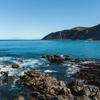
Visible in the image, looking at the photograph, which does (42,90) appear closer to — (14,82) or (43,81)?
(43,81)

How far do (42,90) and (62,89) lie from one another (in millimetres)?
3840

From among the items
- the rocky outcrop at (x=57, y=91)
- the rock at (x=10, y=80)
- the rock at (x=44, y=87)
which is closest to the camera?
the rocky outcrop at (x=57, y=91)

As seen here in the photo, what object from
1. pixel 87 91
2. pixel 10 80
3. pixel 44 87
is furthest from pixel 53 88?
pixel 10 80

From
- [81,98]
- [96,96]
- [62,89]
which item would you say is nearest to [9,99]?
[62,89]

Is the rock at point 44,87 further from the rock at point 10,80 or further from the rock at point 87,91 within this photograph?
the rock at point 87,91

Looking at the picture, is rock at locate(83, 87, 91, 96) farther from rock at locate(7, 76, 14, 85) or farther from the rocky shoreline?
rock at locate(7, 76, 14, 85)

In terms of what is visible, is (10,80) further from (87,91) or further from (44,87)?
(87,91)

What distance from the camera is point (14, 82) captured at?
149 ft

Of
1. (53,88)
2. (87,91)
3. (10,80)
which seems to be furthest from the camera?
(10,80)

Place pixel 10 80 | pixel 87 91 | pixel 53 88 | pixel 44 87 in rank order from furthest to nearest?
1. pixel 10 80
2. pixel 44 87
3. pixel 53 88
4. pixel 87 91

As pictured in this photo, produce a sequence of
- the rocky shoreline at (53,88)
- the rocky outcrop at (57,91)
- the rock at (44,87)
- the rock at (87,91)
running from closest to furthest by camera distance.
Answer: the rocky outcrop at (57,91) < the rocky shoreline at (53,88) < the rock at (44,87) < the rock at (87,91)

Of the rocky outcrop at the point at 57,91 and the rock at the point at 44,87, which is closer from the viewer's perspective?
the rocky outcrop at the point at 57,91

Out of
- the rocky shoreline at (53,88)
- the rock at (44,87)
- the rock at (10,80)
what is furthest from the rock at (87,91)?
the rock at (10,80)

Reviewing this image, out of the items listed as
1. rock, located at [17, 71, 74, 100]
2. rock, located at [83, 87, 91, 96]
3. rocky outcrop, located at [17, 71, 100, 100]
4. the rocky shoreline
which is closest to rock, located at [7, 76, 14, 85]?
the rocky shoreline
